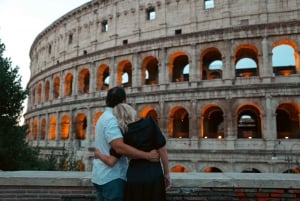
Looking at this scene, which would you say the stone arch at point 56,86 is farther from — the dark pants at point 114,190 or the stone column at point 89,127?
the dark pants at point 114,190

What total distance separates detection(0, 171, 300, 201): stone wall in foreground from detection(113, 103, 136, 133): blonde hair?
1.83m

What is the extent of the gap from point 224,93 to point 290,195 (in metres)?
16.3

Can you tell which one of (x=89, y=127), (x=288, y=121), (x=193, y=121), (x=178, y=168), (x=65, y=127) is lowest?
(x=178, y=168)

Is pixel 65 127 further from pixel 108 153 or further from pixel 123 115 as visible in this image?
pixel 123 115

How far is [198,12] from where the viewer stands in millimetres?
22359

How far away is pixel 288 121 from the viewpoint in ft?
77.9

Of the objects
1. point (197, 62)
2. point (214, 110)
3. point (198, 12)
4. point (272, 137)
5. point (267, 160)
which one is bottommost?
point (267, 160)

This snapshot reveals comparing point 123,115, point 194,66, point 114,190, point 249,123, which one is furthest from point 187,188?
point 249,123

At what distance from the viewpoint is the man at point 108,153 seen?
9.86 ft

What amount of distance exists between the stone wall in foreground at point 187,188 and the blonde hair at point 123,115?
183 centimetres

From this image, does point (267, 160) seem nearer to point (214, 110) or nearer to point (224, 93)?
point (224, 93)

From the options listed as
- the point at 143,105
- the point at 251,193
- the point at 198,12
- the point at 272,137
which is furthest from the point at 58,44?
the point at 251,193

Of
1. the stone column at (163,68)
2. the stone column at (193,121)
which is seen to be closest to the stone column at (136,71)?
the stone column at (163,68)

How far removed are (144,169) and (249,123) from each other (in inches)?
1003
